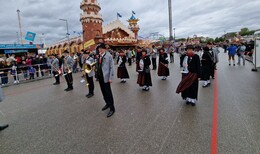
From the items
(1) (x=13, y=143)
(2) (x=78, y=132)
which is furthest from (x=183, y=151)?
(1) (x=13, y=143)

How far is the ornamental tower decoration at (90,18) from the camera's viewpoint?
2548 centimetres

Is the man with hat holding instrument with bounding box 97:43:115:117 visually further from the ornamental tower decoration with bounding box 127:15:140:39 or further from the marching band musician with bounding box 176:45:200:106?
the ornamental tower decoration with bounding box 127:15:140:39

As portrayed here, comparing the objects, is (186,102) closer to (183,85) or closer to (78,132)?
(183,85)

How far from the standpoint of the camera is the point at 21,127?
3631 mm

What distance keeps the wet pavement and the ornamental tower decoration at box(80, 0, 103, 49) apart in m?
22.8

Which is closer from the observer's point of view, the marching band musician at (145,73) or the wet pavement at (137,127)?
the wet pavement at (137,127)

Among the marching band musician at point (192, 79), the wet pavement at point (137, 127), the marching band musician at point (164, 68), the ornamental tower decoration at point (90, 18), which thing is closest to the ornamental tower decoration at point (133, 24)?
the ornamental tower decoration at point (90, 18)

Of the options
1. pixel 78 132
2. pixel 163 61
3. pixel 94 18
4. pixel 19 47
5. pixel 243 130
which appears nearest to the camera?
pixel 243 130

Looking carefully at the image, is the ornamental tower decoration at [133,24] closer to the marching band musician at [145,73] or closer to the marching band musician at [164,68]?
the marching band musician at [164,68]

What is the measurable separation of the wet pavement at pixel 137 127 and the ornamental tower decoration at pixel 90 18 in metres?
22.8

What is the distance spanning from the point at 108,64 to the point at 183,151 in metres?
2.67

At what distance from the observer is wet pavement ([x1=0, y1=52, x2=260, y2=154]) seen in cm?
262

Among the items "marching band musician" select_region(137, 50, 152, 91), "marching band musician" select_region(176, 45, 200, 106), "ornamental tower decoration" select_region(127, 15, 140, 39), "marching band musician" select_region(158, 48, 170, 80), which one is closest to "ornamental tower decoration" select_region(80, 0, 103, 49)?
"ornamental tower decoration" select_region(127, 15, 140, 39)

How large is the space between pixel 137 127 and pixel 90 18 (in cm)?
2611
